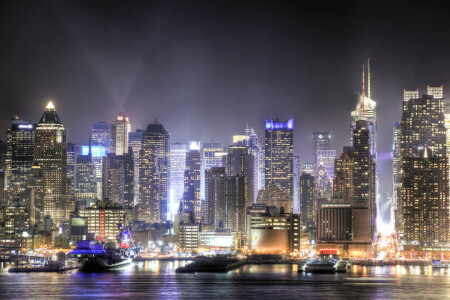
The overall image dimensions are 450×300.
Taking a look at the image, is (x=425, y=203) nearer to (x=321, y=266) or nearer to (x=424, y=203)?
(x=424, y=203)

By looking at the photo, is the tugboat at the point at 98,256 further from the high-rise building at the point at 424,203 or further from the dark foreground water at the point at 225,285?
the high-rise building at the point at 424,203

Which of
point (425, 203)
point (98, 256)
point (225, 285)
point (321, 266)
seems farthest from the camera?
point (425, 203)

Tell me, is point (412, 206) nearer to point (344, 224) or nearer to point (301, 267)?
point (344, 224)

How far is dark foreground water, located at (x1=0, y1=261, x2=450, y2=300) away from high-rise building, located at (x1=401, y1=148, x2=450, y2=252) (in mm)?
49301

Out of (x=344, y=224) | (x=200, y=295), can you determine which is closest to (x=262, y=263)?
(x=344, y=224)

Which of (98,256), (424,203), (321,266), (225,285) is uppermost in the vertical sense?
(424,203)

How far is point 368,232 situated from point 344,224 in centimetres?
554

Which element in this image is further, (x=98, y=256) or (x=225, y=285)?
(x=98, y=256)

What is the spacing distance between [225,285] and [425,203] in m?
91.5

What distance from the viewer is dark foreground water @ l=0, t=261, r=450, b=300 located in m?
91.8

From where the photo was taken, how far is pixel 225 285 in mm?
105438

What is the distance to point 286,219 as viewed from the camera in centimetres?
18925

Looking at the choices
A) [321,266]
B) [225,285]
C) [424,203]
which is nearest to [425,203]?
[424,203]

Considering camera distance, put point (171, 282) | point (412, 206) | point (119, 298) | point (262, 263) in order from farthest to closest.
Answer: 1. point (412, 206)
2. point (262, 263)
3. point (171, 282)
4. point (119, 298)
